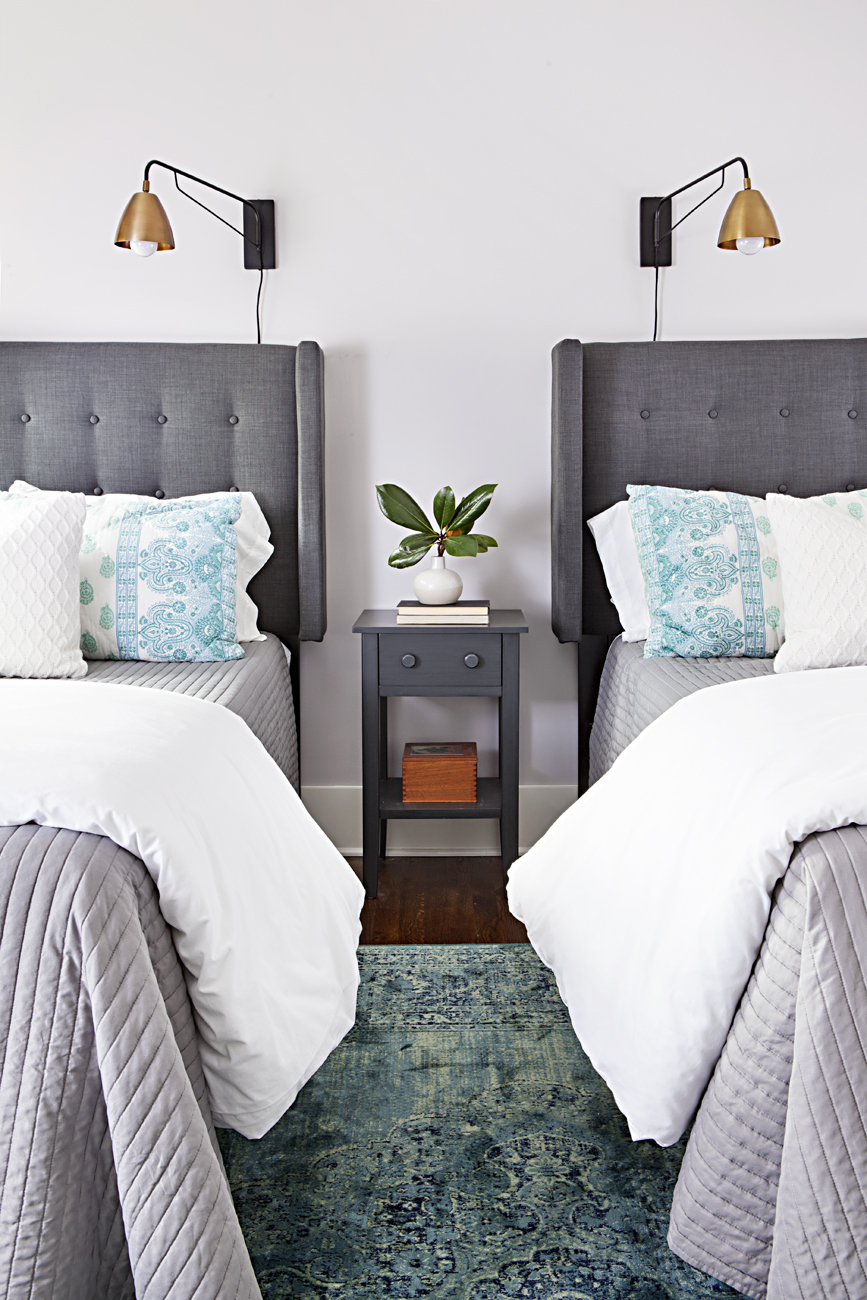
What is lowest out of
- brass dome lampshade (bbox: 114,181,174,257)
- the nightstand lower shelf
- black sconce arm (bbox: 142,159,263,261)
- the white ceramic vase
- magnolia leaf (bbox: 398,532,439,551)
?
the nightstand lower shelf

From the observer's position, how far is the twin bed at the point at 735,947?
99cm

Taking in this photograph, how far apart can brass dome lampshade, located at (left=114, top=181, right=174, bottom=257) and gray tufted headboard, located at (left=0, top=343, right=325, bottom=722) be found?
1.13ft

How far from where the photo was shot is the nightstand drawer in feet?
7.69

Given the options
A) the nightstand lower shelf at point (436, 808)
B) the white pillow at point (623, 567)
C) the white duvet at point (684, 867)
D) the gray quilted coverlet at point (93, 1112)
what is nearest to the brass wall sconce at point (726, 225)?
the white pillow at point (623, 567)

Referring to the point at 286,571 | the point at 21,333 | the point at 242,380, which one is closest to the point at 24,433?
the point at 21,333

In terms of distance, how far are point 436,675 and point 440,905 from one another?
57 cm

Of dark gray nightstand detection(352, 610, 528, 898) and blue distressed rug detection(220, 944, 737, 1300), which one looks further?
dark gray nightstand detection(352, 610, 528, 898)

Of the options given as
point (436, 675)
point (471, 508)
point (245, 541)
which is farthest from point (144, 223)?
point (436, 675)

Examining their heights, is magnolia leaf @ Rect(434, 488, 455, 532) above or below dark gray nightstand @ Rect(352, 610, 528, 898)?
above

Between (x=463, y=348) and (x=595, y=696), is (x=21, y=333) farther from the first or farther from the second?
(x=595, y=696)

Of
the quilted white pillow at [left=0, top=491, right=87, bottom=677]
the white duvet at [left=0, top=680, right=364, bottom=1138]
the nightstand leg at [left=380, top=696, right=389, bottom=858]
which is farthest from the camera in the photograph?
the nightstand leg at [left=380, top=696, right=389, bottom=858]

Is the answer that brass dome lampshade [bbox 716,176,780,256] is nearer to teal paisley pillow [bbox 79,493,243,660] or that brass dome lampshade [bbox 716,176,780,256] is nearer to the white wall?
the white wall

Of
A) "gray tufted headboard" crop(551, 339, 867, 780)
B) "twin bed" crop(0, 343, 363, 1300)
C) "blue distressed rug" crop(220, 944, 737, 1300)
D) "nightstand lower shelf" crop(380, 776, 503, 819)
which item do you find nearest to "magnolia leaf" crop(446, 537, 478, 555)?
"gray tufted headboard" crop(551, 339, 867, 780)

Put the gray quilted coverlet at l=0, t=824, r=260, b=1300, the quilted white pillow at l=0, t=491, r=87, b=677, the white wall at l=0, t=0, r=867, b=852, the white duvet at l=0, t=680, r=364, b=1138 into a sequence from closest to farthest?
the gray quilted coverlet at l=0, t=824, r=260, b=1300
the white duvet at l=0, t=680, r=364, b=1138
the quilted white pillow at l=0, t=491, r=87, b=677
the white wall at l=0, t=0, r=867, b=852
